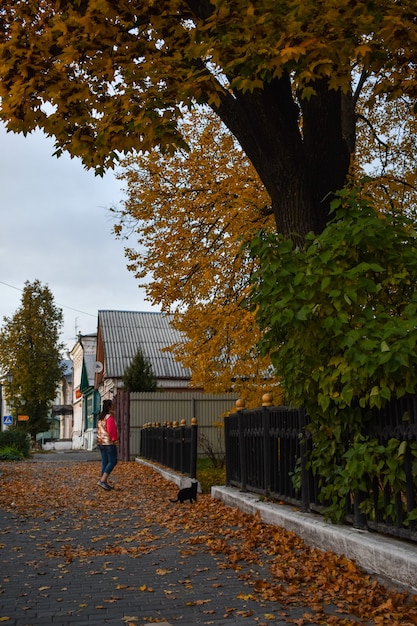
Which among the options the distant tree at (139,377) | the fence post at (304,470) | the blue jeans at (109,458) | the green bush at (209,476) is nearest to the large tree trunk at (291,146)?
the fence post at (304,470)

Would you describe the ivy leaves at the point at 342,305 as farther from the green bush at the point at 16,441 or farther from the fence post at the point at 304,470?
the green bush at the point at 16,441

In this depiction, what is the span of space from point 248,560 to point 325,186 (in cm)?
438

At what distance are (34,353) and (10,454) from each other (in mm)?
27717

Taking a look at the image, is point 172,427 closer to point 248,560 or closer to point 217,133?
point 217,133

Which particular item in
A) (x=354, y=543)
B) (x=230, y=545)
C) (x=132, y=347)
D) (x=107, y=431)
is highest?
(x=132, y=347)

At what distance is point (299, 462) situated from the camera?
23.2ft

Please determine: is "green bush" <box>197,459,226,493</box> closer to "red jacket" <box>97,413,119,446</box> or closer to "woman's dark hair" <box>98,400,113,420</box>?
"red jacket" <box>97,413,119,446</box>

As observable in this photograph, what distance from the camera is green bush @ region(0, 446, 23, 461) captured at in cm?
2627

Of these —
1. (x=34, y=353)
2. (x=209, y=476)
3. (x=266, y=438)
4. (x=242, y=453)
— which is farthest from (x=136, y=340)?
(x=266, y=438)

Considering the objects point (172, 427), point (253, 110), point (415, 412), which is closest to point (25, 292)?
point (172, 427)

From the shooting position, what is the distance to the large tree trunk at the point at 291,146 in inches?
316

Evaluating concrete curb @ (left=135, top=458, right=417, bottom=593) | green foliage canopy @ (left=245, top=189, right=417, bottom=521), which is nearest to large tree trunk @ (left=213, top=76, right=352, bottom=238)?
green foliage canopy @ (left=245, top=189, right=417, bottom=521)

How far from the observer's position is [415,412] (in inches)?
193

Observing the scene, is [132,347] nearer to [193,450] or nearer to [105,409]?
[105,409]
